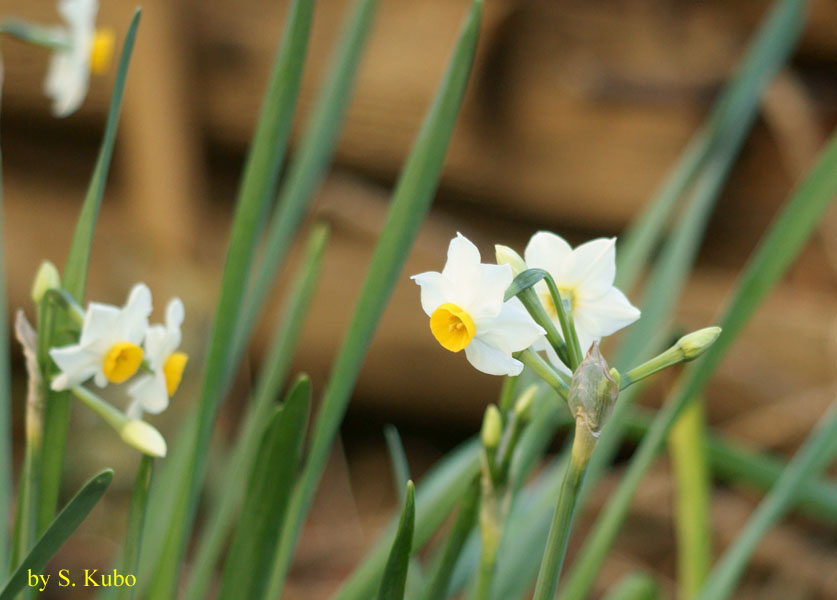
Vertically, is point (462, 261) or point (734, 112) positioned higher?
point (734, 112)

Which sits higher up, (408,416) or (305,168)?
(305,168)

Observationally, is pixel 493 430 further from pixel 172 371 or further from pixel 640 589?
pixel 640 589

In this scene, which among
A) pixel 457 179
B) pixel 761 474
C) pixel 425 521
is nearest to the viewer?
pixel 425 521

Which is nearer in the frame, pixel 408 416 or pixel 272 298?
pixel 272 298

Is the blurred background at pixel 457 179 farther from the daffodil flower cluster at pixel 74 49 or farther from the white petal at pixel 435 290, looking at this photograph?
the white petal at pixel 435 290

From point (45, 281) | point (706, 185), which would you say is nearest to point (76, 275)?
point (45, 281)

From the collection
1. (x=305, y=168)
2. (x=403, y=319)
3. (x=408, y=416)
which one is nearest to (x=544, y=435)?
(x=305, y=168)

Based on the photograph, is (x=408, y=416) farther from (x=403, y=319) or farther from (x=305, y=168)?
(x=305, y=168)

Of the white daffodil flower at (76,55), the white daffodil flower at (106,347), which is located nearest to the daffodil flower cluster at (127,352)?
the white daffodil flower at (106,347)

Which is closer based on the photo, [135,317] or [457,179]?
[135,317]
